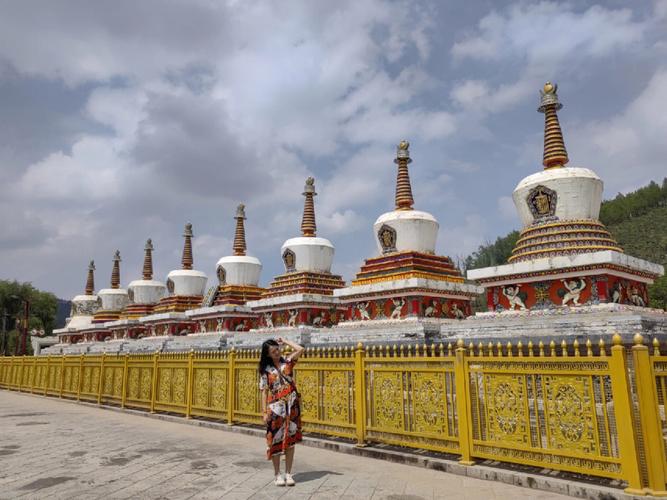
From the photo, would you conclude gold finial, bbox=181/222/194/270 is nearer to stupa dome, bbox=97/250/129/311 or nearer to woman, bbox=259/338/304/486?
stupa dome, bbox=97/250/129/311

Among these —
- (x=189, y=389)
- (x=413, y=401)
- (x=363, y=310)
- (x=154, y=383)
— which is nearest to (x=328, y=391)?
(x=413, y=401)

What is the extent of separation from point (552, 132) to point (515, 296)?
19.2 feet

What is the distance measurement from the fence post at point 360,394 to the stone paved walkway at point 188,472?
409 millimetres

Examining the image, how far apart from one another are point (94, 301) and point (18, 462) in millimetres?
44827

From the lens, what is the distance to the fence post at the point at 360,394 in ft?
27.5

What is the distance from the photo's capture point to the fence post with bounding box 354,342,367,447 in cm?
837

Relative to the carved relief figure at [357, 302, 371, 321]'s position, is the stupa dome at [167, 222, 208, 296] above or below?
above

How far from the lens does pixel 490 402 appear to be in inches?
270

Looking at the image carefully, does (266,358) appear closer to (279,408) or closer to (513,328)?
(279,408)

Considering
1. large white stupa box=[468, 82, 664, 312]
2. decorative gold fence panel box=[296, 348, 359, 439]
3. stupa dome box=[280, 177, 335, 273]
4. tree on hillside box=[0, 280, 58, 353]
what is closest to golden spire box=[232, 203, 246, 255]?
stupa dome box=[280, 177, 335, 273]

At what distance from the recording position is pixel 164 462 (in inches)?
304

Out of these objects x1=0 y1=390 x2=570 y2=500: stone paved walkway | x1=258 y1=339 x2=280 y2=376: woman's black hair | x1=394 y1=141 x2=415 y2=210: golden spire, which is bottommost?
x1=0 y1=390 x2=570 y2=500: stone paved walkway

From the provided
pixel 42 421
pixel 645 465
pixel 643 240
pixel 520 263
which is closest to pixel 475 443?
pixel 645 465

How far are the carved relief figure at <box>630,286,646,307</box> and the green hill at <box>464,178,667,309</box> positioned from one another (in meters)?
61.6
